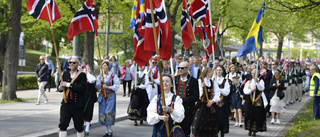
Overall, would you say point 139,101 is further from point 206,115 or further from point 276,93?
point 276,93

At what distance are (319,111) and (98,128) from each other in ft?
23.4

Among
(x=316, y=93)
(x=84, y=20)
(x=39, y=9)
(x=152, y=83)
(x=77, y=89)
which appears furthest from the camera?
(x=316, y=93)

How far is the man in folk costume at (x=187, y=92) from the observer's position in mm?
7699

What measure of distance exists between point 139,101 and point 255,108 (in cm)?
342

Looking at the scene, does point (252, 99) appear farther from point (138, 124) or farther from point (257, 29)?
point (138, 124)

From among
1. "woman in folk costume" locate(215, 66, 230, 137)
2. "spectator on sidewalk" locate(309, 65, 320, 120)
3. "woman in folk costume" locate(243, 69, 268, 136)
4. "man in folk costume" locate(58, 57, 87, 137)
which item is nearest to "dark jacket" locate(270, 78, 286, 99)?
"spectator on sidewalk" locate(309, 65, 320, 120)

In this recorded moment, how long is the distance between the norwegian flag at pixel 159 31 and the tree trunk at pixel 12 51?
36.9 feet

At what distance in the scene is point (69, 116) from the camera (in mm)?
8062

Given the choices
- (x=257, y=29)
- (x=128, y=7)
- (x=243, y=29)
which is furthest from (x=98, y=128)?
(x=243, y=29)

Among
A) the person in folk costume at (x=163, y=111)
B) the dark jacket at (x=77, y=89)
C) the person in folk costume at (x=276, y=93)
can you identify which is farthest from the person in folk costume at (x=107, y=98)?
the person in folk costume at (x=276, y=93)

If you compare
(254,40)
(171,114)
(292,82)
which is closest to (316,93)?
(254,40)

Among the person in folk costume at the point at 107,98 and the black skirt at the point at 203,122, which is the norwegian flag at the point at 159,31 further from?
the person in folk costume at the point at 107,98

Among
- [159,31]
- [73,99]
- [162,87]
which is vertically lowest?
[73,99]

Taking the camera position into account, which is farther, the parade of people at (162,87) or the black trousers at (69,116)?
the black trousers at (69,116)
